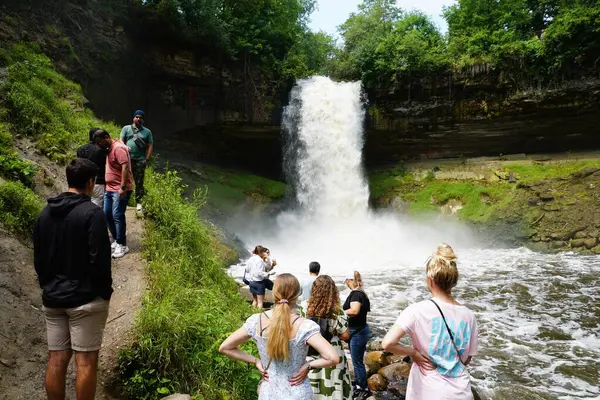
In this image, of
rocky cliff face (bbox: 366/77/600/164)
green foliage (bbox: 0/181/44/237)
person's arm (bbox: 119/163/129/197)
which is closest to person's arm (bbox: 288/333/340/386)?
person's arm (bbox: 119/163/129/197)

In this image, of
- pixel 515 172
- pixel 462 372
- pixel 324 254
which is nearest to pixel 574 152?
pixel 515 172

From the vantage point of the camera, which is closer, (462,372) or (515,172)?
(462,372)

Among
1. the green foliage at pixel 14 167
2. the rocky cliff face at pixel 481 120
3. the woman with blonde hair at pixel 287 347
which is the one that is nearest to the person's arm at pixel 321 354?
the woman with blonde hair at pixel 287 347

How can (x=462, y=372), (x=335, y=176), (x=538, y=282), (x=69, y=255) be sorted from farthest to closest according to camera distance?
(x=335, y=176), (x=538, y=282), (x=69, y=255), (x=462, y=372)

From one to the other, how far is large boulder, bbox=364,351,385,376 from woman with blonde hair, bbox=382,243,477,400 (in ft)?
12.8

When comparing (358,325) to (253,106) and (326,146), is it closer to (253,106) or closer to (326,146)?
(326,146)

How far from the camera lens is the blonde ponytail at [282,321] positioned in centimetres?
235

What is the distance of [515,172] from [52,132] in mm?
17656

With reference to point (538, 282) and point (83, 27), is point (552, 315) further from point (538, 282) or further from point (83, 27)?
point (83, 27)

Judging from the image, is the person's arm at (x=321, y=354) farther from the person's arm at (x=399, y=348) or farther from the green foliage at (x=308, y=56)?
the green foliage at (x=308, y=56)

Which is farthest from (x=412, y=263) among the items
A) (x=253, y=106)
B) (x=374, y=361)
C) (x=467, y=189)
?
(x=253, y=106)

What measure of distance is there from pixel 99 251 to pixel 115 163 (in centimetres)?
309

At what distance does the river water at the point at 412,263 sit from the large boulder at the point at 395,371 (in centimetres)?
103

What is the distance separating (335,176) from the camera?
19.0 meters
